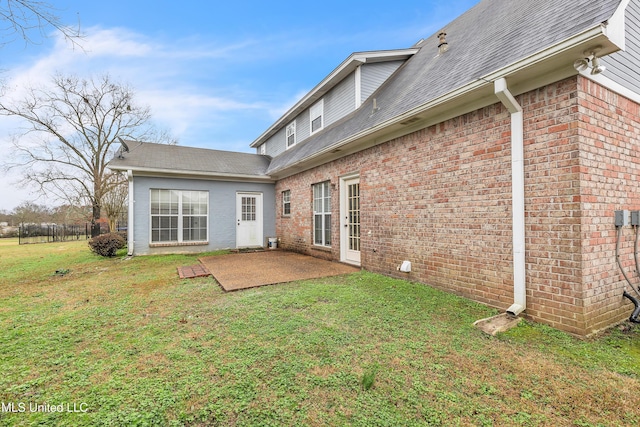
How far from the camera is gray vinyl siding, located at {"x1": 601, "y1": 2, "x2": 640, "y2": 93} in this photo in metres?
3.42

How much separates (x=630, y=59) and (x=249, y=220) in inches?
408

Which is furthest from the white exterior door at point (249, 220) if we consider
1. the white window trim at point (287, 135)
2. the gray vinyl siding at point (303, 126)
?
the gray vinyl siding at point (303, 126)

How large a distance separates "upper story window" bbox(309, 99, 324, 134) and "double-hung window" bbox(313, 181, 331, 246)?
9.31ft

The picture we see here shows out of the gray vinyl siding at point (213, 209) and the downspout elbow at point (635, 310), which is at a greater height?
the gray vinyl siding at point (213, 209)

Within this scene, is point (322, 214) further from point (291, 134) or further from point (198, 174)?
point (291, 134)

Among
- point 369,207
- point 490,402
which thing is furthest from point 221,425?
point 369,207

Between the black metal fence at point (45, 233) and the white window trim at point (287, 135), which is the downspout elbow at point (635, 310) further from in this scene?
the black metal fence at point (45, 233)

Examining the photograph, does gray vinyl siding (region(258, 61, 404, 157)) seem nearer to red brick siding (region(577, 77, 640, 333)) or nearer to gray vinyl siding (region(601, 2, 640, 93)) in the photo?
gray vinyl siding (region(601, 2, 640, 93))

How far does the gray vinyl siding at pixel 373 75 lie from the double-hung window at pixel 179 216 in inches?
262

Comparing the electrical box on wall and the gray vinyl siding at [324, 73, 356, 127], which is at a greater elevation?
the gray vinyl siding at [324, 73, 356, 127]

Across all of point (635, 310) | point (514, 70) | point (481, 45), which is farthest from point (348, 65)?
point (635, 310)

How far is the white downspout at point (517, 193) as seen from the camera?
327cm

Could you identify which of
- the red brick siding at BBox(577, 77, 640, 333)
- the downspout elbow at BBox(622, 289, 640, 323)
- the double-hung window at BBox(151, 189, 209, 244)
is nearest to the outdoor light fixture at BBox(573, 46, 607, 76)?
the red brick siding at BBox(577, 77, 640, 333)

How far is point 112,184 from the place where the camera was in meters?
15.9
